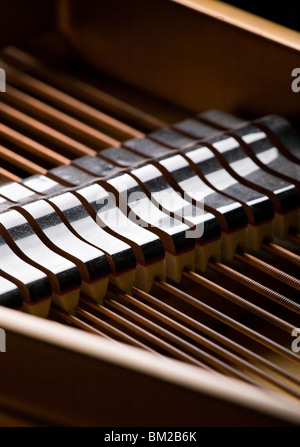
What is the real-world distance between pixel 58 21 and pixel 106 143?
48cm

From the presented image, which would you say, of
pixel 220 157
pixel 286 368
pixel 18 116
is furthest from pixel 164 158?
pixel 286 368

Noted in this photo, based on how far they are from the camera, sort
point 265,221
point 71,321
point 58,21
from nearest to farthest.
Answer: point 71,321 → point 265,221 → point 58,21

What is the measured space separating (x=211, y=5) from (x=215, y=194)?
1.79ft

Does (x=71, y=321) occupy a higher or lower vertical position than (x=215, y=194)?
lower

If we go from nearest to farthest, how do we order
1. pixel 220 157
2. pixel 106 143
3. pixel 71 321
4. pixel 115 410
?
pixel 115 410
pixel 71 321
pixel 220 157
pixel 106 143

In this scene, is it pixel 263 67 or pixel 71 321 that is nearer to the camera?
pixel 71 321

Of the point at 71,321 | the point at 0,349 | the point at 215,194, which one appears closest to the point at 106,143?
the point at 215,194

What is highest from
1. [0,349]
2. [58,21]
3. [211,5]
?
[211,5]

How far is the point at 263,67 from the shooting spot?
199cm

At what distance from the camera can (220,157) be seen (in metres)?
1.85

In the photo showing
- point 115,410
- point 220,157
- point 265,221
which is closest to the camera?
point 115,410

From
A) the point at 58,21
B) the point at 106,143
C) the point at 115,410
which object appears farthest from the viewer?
the point at 58,21

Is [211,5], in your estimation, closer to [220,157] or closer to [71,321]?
[220,157]
